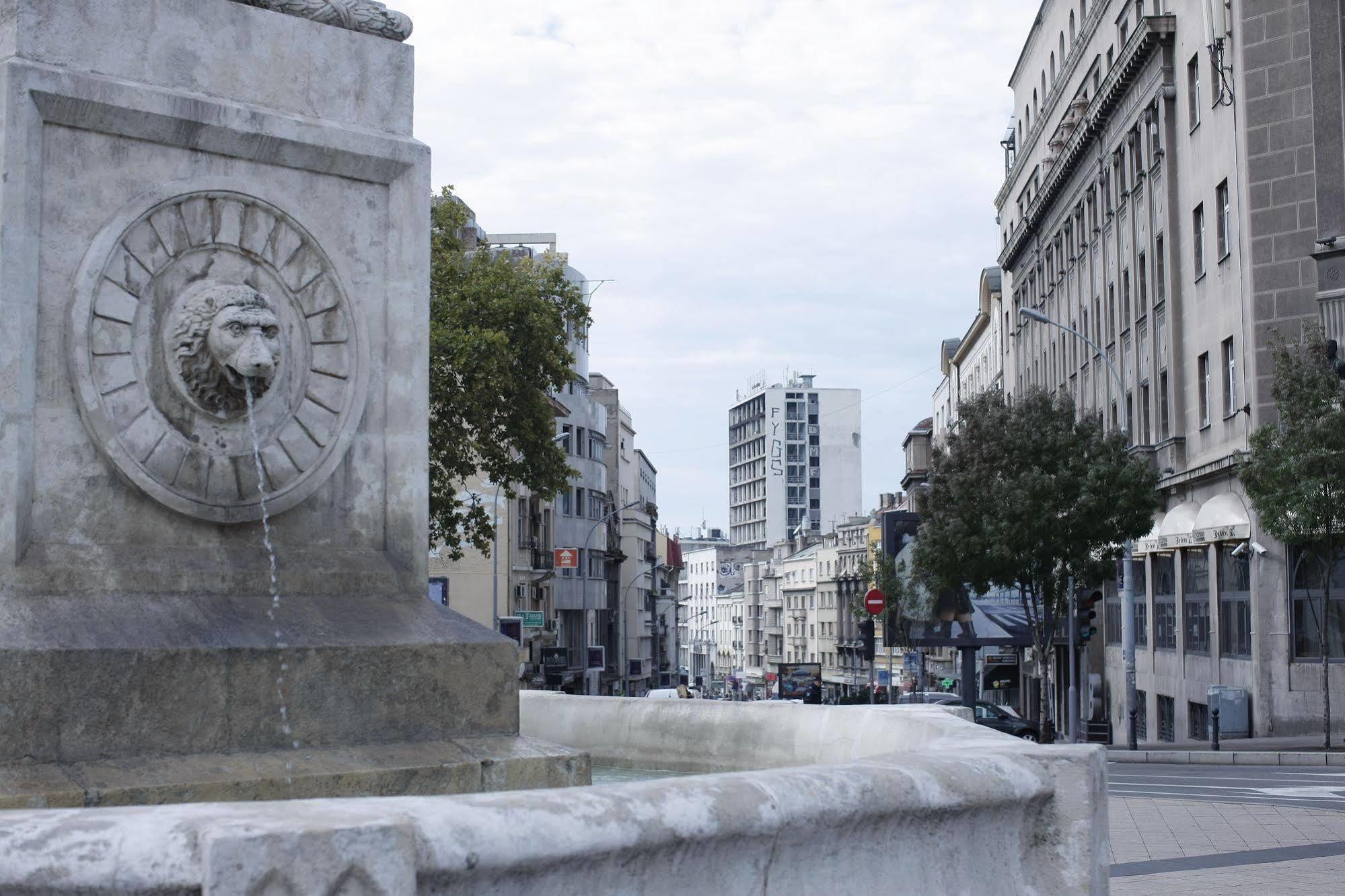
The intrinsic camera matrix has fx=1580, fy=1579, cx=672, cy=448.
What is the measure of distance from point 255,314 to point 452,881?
11.8ft

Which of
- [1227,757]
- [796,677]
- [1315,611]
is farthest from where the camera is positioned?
[796,677]

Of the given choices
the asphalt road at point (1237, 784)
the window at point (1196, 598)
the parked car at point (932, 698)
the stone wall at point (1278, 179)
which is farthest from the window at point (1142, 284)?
the asphalt road at point (1237, 784)

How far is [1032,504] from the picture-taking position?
1516 inches

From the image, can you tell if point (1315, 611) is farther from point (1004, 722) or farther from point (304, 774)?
point (304, 774)

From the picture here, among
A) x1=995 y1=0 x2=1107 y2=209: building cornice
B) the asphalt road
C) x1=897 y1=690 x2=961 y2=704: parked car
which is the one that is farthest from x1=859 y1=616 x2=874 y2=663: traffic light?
x1=995 y1=0 x2=1107 y2=209: building cornice

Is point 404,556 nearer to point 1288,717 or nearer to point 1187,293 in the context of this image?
point 1288,717

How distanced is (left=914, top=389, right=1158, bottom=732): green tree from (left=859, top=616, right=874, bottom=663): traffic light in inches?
191

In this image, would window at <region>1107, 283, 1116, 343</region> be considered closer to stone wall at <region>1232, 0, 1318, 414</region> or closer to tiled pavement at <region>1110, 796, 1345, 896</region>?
stone wall at <region>1232, 0, 1318, 414</region>

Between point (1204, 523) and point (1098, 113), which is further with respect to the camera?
point (1098, 113)

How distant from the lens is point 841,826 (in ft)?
12.0

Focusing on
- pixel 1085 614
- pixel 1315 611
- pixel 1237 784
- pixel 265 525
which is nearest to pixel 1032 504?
pixel 1085 614

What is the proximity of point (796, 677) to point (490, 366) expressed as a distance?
298 ft

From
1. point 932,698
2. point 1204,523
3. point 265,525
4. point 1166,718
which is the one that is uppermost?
point 1204,523

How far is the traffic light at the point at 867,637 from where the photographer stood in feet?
110
